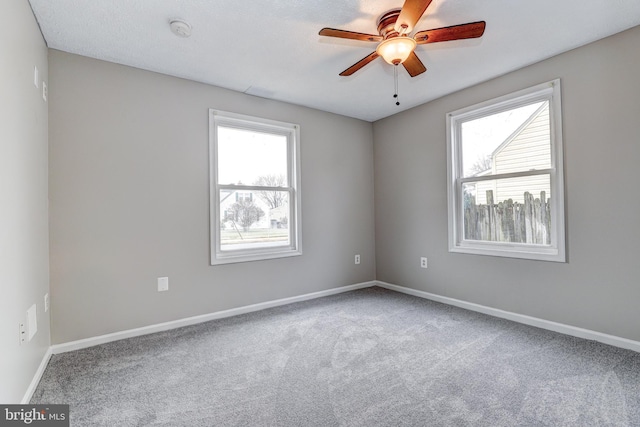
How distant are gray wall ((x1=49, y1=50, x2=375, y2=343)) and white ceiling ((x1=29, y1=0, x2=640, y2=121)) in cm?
23

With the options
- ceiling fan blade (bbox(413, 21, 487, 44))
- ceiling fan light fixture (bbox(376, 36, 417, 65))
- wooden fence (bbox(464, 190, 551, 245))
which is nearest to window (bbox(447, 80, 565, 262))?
wooden fence (bbox(464, 190, 551, 245))

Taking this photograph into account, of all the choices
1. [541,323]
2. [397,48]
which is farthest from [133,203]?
[541,323]

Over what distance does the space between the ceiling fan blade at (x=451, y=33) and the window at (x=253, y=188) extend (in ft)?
6.78

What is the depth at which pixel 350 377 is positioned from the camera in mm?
2051

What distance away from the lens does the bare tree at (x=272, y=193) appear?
12.0 ft

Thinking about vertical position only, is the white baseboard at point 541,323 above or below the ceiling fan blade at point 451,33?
below

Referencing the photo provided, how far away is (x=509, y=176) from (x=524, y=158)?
0.21m

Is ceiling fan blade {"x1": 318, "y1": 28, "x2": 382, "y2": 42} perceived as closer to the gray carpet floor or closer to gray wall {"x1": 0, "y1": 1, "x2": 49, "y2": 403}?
gray wall {"x1": 0, "y1": 1, "x2": 49, "y2": 403}

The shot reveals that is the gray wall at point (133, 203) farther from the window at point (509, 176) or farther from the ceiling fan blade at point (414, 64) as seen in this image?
the window at point (509, 176)

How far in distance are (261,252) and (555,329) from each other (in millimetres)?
2911

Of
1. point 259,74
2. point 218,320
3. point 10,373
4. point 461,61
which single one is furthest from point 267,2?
point 218,320

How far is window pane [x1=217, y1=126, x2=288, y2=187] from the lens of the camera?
11.1 ft

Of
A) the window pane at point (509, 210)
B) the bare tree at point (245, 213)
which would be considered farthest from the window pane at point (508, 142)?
the bare tree at point (245, 213)

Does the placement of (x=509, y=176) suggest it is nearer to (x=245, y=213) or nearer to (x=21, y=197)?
(x=245, y=213)
